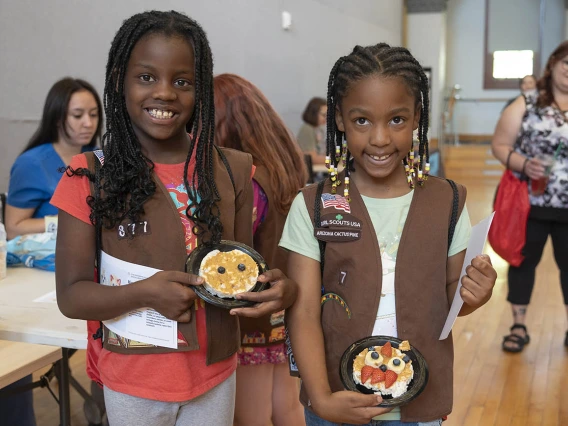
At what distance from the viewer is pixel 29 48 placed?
3.98m

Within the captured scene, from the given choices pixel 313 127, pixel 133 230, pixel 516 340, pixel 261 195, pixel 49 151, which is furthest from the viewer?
pixel 313 127

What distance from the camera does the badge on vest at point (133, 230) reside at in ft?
4.85

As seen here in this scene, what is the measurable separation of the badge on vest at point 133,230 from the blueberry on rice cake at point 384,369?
1.68 ft

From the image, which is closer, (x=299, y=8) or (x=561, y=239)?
(x=561, y=239)

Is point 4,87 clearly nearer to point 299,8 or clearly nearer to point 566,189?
point 566,189

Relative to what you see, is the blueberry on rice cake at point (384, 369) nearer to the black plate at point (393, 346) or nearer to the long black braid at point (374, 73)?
the black plate at point (393, 346)

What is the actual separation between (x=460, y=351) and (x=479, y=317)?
680 mm

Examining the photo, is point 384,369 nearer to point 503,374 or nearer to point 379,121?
point 379,121

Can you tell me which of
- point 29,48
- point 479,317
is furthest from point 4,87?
point 479,317

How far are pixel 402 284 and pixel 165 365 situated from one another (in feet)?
1.75

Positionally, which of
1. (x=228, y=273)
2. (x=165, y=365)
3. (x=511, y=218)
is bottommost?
(x=511, y=218)

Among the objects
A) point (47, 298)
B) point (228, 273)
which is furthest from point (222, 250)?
point (47, 298)

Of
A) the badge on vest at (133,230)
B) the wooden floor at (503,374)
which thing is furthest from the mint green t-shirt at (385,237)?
the wooden floor at (503,374)

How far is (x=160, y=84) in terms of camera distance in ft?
4.77
